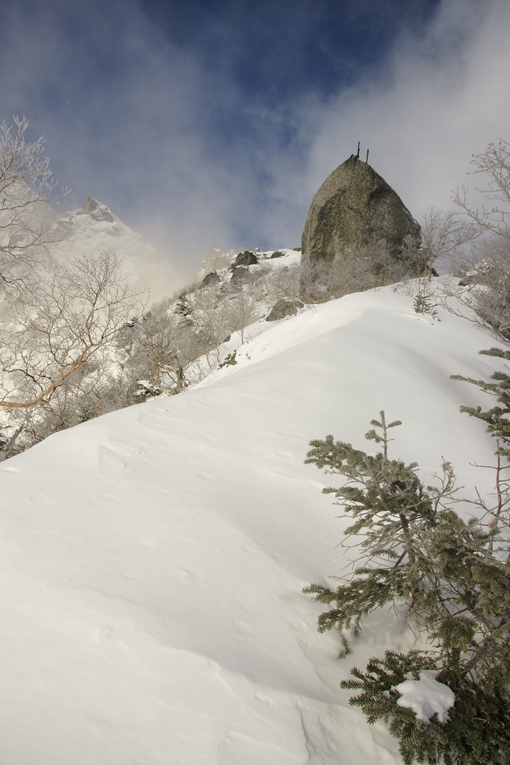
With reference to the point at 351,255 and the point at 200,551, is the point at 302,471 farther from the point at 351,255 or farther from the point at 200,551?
the point at 351,255

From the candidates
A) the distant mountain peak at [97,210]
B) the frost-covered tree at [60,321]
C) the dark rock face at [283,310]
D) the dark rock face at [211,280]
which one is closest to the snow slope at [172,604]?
the frost-covered tree at [60,321]

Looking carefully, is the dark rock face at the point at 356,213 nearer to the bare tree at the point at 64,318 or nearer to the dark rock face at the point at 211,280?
the bare tree at the point at 64,318

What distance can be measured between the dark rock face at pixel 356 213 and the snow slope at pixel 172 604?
79.6ft

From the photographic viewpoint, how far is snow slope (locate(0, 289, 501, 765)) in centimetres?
117

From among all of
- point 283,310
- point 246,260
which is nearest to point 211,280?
point 246,260

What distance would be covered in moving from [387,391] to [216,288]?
36855mm

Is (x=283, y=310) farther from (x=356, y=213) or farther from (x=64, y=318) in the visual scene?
(x=64, y=318)

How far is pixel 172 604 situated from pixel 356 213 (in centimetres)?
2708

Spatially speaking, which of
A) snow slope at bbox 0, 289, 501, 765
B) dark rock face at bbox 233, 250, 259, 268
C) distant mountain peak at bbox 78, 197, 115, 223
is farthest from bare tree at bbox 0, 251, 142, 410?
distant mountain peak at bbox 78, 197, 115, 223

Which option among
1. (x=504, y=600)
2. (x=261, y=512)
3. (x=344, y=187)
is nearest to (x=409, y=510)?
(x=504, y=600)

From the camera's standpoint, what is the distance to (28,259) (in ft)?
20.6

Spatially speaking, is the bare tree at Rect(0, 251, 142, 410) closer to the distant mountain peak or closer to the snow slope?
the snow slope

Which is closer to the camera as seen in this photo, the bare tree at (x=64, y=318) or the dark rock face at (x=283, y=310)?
the bare tree at (x=64, y=318)

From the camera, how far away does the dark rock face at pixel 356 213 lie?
24.1 metres
